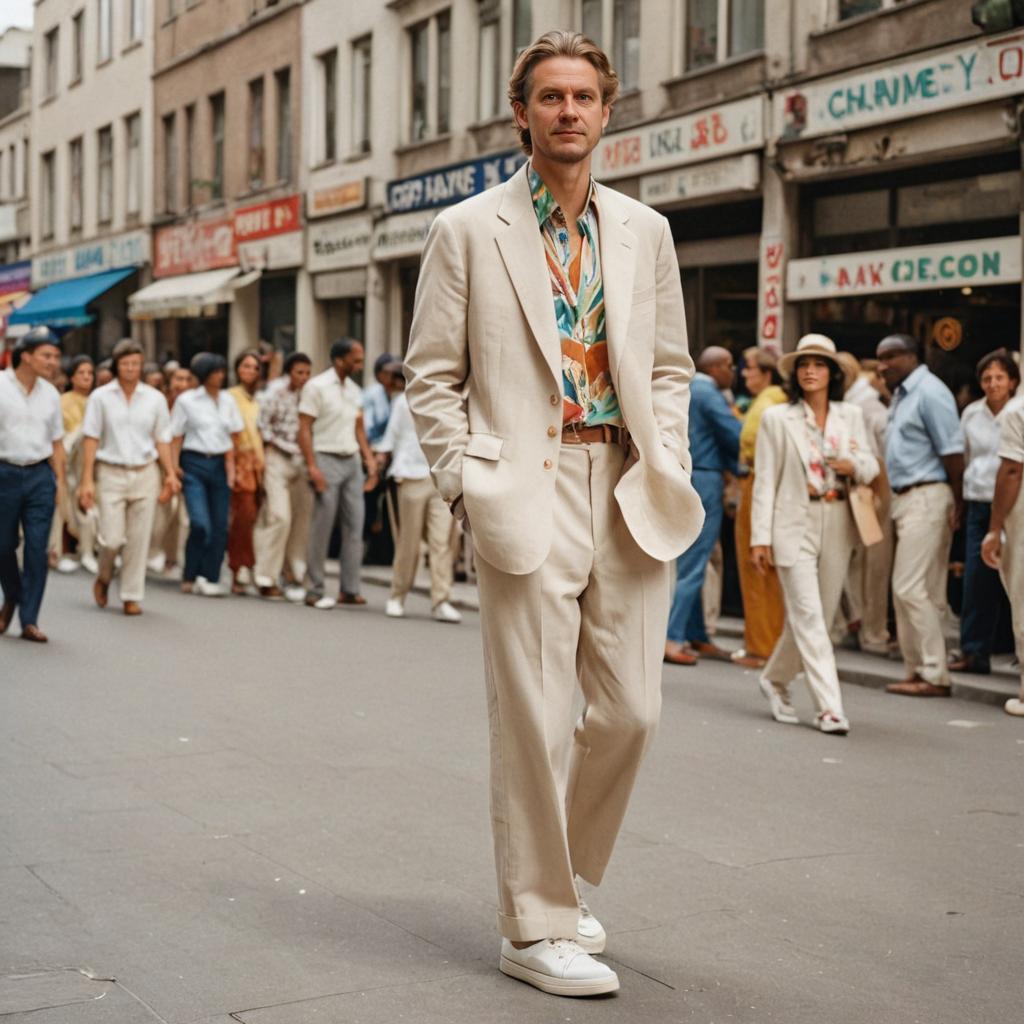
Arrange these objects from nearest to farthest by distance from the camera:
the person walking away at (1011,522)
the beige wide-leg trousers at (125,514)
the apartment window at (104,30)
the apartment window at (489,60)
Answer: the person walking away at (1011,522) < the beige wide-leg trousers at (125,514) < the apartment window at (489,60) < the apartment window at (104,30)

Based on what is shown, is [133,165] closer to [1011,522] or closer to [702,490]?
[702,490]

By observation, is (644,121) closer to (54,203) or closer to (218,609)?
(218,609)

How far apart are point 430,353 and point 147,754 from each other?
390 centimetres

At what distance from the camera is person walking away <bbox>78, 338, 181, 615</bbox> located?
1485 centimetres

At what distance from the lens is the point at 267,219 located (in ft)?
106

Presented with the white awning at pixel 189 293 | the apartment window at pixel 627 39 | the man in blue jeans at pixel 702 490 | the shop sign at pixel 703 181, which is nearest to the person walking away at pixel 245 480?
the shop sign at pixel 703 181

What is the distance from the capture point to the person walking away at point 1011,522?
396 inches

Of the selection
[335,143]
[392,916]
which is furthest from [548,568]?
[335,143]

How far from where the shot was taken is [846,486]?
9734 mm

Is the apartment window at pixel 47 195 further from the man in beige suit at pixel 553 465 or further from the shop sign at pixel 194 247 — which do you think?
the man in beige suit at pixel 553 465

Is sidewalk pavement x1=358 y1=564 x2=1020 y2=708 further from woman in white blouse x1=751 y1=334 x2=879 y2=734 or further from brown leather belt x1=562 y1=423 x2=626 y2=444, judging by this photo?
brown leather belt x1=562 y1=423 x2=626 y2=444

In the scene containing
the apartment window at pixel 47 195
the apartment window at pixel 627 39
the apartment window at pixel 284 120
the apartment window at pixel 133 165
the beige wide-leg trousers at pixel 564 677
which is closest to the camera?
the beige wide-leg trousers at pixel 564 677

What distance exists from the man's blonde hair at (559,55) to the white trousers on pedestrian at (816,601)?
196 inches

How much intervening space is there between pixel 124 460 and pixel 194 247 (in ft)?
71.1
